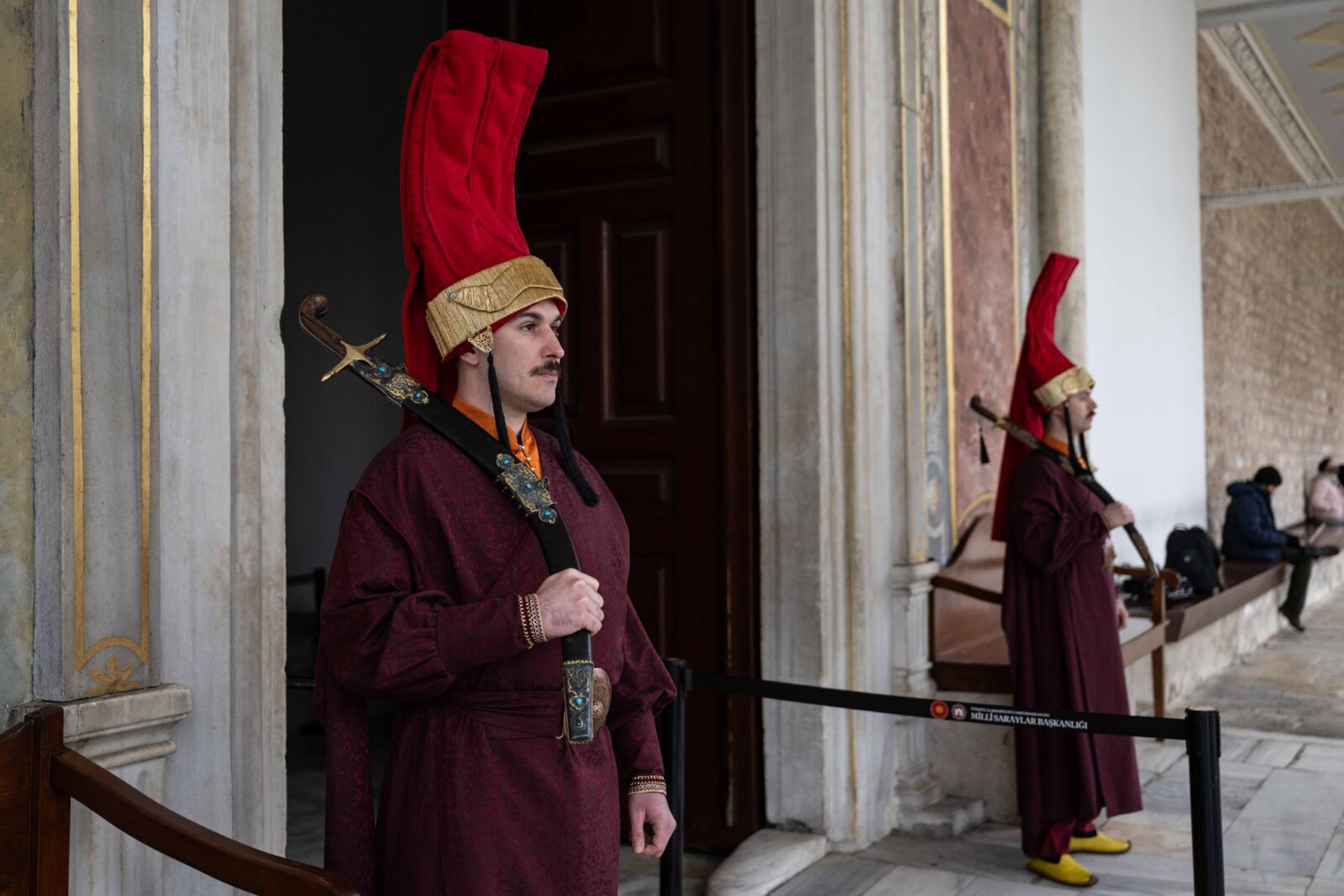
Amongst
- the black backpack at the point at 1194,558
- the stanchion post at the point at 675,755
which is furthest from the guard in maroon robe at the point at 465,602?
the black backpack at the point at 1194,558

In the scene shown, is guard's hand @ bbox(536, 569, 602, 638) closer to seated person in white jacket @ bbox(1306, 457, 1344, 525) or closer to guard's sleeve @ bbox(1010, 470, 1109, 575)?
guard's sleeve @ bbox(1010, 470, 1109, 575)

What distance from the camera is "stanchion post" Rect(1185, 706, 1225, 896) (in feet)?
7.87

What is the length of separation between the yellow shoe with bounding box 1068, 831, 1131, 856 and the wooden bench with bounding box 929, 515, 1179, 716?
0.55m

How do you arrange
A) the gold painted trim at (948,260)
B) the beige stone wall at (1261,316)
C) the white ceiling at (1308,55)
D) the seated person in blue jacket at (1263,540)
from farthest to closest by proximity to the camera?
1. the white ceiling at (1308,55)
2. the beige stone wall at (1261,316)
3. the seated person in blue jacket at (1263,540)
4. the gold painted trim at (948,260)

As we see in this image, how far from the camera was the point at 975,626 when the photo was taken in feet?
16.4

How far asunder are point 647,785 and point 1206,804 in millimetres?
1147

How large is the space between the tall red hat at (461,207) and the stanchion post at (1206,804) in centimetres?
147

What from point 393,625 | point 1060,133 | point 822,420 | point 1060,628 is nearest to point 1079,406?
point 1060,628

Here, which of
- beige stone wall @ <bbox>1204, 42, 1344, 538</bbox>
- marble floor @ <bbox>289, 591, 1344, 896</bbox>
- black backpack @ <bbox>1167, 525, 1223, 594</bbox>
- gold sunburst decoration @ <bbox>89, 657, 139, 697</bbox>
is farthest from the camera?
beige stone wall @ <bbox>1204, 42, 1344, 538</bbox>

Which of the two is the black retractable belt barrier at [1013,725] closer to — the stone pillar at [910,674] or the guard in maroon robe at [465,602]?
the guard in maroon robe at [465,602]

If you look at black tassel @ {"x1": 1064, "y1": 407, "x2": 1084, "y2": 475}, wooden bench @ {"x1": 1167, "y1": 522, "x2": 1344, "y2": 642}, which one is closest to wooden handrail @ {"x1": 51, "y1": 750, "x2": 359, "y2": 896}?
black tassel @ {"x1": 1064, "y1": 407, "x2": 1084, "y2": 475}

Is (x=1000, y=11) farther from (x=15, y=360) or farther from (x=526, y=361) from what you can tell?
(x=15, y=360)

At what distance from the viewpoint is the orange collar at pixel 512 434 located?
1908mm

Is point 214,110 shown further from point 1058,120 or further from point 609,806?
point 1058,120
